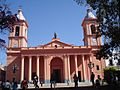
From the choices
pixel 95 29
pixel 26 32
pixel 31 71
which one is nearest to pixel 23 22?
pixel 26 32

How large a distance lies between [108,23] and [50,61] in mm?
32151

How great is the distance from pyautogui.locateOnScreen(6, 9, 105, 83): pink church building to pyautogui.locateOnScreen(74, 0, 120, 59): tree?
2824 cm

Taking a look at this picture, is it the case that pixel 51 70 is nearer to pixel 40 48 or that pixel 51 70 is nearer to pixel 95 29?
pixel 40 48

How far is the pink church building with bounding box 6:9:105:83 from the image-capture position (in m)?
49.7

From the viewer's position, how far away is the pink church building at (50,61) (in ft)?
163

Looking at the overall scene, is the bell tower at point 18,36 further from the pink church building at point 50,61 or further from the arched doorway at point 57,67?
the arched doorway at point 57,67

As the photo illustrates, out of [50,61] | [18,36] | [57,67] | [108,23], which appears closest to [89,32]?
[57,67]

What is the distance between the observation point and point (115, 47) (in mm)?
20422

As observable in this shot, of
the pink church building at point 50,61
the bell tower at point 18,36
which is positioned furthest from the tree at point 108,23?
the bell tower at point 18,36

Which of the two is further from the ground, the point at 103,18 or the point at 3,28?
the point at 103,18

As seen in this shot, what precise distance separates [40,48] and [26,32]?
9599mm

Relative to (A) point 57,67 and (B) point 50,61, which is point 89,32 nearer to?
(A) point 57,67

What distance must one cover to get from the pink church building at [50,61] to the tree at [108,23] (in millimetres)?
28237

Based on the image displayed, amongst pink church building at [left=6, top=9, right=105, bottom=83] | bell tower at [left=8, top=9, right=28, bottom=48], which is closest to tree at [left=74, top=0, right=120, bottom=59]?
pink church building at [left=6, top=9, right=105, bottom=83]
